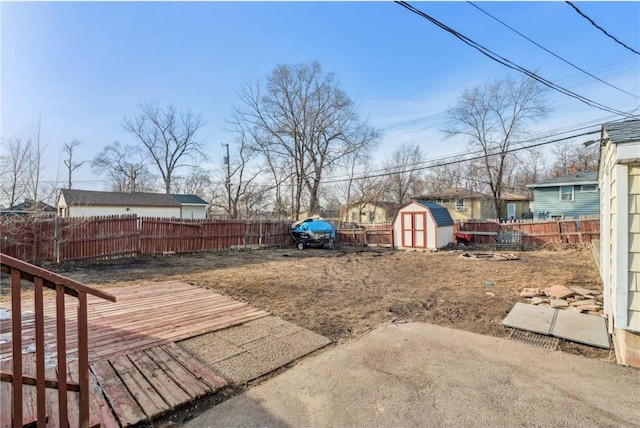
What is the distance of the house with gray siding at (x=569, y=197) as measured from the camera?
1734 cm

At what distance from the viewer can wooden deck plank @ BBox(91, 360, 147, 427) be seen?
2.10 metres

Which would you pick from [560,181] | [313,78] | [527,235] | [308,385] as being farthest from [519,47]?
[313,78]

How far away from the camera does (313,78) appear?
25.1 metres

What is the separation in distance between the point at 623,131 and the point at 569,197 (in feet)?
63.7

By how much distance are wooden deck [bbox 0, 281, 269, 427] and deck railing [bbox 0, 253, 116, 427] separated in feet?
0.94

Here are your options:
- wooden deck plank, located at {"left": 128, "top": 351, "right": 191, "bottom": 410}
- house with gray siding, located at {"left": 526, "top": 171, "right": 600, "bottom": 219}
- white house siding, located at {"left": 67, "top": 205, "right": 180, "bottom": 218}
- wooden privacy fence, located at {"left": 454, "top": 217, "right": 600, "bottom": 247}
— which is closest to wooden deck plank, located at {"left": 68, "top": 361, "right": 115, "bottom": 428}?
wooden deck plank, located at {"left": 128, "top": 351, "right": 191, "bottom": 410}

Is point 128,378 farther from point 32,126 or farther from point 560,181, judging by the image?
point 560,181

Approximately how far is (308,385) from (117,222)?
9848mm

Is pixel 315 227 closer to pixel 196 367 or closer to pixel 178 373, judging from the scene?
pixel 196 367

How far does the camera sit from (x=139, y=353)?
10.0ft

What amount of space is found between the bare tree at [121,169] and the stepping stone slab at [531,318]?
37.3m

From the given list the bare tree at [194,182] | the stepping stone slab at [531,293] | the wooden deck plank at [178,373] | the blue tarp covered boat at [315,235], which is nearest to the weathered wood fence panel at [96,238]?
the blue tarp covered boat at [315,235]

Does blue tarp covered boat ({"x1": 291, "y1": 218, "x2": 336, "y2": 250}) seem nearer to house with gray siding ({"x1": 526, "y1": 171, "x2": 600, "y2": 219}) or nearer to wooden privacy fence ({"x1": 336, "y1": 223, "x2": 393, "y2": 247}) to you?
wooden privacy fence ({"x1": 336, "y1": 223, "x2": 393, "y2": 247})

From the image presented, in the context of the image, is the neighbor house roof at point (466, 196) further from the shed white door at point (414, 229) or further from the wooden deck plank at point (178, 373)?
the wooden deck plank at point (178, 373)
